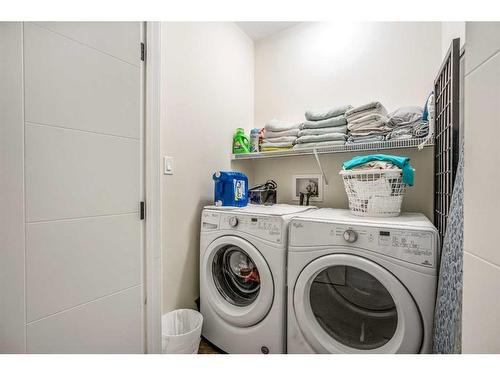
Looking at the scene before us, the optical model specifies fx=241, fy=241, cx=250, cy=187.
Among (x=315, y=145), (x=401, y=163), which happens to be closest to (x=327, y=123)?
(x=315, y=145)

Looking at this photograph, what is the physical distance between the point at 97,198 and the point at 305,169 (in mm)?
1545

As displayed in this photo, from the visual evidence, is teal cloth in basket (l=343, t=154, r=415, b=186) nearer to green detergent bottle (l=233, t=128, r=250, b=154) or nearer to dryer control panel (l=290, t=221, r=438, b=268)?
dryer control panel (l=290, t=221, r=438, b=268)

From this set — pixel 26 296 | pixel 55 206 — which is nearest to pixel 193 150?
pixel 55 206

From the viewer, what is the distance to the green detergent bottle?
2.01 meters

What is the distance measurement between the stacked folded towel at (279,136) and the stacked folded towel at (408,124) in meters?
0.64

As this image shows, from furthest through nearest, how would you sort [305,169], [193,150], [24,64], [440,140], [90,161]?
[305,169] < [193,150] < [440,140] < [90,161] < [24,64]

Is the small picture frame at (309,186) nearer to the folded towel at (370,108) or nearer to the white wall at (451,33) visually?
the folded towel at (370,108)

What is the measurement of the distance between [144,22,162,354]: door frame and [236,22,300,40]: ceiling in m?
1.35

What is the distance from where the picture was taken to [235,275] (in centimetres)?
157

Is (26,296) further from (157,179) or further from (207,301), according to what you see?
(207,301)

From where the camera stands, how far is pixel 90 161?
794mm

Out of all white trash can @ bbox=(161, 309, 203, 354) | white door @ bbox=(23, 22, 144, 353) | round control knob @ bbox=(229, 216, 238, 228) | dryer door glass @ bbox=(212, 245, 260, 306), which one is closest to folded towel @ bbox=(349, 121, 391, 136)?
round control knob @ bbox=(229, 216, 238, 228)

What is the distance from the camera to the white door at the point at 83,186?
27.0 inches

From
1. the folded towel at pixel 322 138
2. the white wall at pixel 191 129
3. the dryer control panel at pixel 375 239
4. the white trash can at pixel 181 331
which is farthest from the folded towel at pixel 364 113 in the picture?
the white trash can at pixel 181 331
